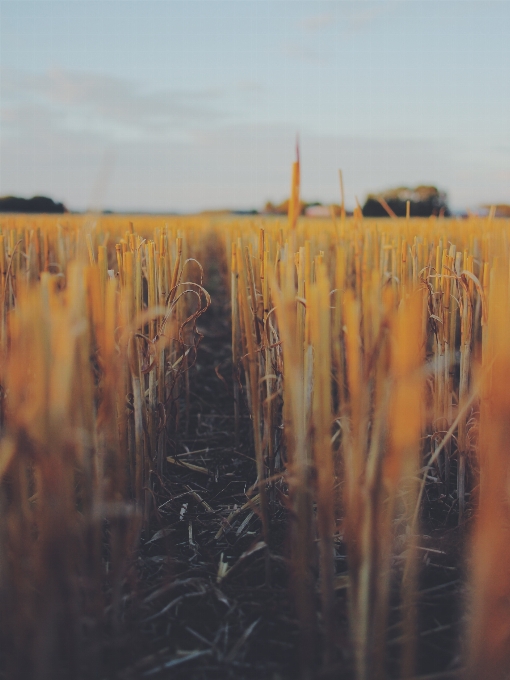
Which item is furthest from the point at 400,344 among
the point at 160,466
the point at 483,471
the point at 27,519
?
the point at 160,466

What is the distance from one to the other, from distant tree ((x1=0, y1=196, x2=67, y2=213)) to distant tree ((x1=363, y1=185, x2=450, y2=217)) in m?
15.2

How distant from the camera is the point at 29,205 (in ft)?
87.4

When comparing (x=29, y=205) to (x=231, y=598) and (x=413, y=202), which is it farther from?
(x=231, y=598)

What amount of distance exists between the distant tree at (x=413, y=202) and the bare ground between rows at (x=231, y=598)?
25.5m

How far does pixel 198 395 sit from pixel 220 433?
578mm

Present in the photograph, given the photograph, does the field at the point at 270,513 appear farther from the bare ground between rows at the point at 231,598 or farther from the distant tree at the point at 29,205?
the distant tree at the point at 29,205

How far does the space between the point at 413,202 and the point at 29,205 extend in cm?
1843

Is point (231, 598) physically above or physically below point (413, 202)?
below

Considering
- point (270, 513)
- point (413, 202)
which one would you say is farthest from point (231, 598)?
point (413, 202)

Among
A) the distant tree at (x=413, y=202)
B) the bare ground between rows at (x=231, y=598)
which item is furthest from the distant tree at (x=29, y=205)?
the bare ground between rows at (x=231, y=598)

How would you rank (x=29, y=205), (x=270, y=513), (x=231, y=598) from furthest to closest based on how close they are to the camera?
(x=29, y=205), (x=270, y=513), (x=231, y=598)

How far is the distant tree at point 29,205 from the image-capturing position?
25859mm

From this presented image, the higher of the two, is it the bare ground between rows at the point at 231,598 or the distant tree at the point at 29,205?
the distant tree at the point at 29,205

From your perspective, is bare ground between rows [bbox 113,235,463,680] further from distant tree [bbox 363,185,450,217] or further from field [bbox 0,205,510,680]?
distant tree [bbox 363,185,450,217]
